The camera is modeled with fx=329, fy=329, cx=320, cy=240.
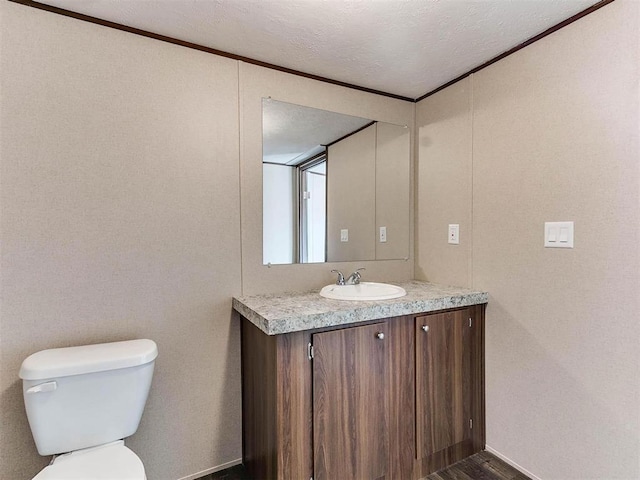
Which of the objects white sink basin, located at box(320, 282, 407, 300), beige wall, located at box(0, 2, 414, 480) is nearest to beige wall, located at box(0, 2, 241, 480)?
beige wall, located at box(0, 2, 414, 480)

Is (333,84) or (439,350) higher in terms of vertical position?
(333,84)

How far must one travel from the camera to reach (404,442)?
5.26 ft

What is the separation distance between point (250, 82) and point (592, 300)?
1948 mm

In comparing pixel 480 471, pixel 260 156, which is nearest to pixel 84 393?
pixel 260 156

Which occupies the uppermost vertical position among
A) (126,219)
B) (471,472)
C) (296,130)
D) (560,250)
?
(296,130)

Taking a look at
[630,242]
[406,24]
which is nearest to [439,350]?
[630,242]

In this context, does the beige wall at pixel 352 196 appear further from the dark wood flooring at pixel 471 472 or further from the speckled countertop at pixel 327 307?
the dark wood flooring at pixel 471 472

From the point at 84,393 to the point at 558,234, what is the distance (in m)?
2.10

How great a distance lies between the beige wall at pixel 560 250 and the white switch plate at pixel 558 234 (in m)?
0.03

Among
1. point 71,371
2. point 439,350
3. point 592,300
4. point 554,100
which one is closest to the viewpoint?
point 71,371

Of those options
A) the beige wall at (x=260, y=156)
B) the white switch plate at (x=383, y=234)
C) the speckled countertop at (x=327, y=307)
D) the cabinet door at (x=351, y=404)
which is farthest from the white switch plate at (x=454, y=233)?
the cabinet door at (x=351, y=404)

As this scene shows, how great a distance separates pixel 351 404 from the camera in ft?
4.76

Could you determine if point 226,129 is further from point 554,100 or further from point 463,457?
A: point 463,457

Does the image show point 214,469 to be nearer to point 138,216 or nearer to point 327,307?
point 327,307
